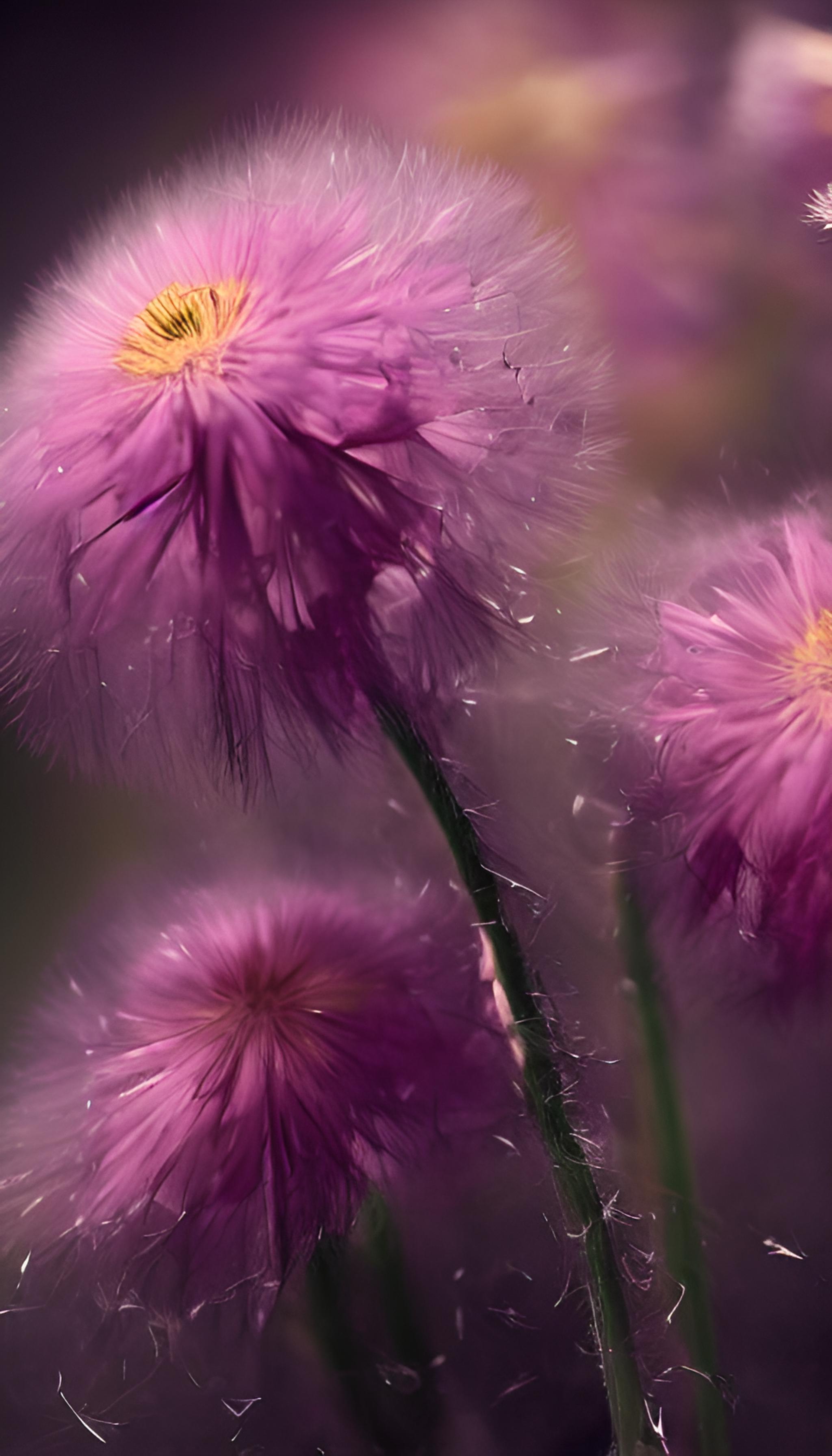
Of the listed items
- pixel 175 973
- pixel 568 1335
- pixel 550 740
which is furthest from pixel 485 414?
pixel 568 1335

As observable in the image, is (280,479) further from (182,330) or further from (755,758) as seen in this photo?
(755,758)

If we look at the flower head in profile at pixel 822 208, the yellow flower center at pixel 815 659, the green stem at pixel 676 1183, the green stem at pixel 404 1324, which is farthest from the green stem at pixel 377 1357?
the flower head in profile at pixel 822 208

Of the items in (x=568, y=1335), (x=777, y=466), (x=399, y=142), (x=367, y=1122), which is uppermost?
(x=399, y=142)

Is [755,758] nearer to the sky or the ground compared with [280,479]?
nearer to the ground

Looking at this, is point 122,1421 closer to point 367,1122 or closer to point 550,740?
point 367,1122

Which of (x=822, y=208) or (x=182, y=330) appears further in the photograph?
(x=822, y=208)

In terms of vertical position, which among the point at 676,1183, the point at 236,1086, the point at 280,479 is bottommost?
the point at 676,1183

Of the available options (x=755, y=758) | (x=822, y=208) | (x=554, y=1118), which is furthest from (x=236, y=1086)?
(x=822, y=208)
